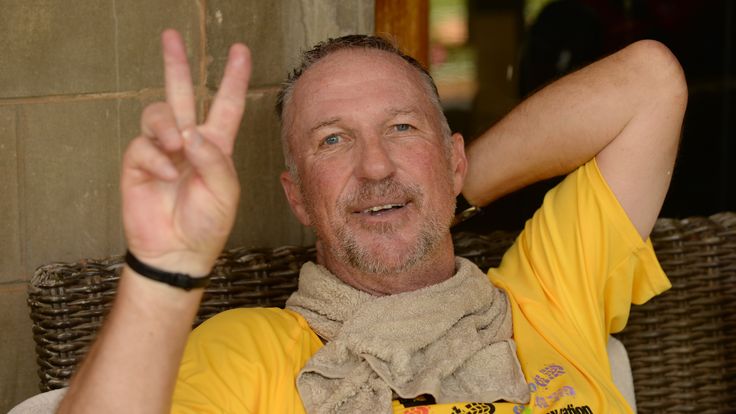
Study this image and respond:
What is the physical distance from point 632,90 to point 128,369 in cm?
130

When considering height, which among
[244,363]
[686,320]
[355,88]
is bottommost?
[686,320]

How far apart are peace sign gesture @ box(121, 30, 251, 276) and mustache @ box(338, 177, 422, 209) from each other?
2.23ft

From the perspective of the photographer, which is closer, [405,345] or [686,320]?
[405,345]

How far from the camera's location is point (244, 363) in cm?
193

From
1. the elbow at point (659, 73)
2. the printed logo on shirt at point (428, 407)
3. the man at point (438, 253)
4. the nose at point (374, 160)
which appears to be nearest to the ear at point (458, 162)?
the man at point (438, 253)

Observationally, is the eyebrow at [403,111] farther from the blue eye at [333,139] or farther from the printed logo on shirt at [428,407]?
the printed logo on shirt at [428,407]

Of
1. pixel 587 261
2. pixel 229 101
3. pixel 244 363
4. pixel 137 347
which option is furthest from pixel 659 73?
pixel 137 347

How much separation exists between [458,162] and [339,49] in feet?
1.17

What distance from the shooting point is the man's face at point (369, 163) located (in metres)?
2.14

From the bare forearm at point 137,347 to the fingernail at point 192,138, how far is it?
0.65ft

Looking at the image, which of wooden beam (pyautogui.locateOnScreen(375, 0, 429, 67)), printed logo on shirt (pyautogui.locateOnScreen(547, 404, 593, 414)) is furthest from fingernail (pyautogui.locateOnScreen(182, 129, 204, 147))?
wooden beam (pyautogui.locateOnScreen(375, 0, 429, 67))

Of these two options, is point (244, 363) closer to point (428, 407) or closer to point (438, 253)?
point (428, 407)

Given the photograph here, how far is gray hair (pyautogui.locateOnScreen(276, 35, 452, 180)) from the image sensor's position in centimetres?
231

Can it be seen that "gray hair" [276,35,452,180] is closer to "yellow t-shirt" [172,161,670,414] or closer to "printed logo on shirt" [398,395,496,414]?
"yellow t-shirt" [172,161,670,414]
